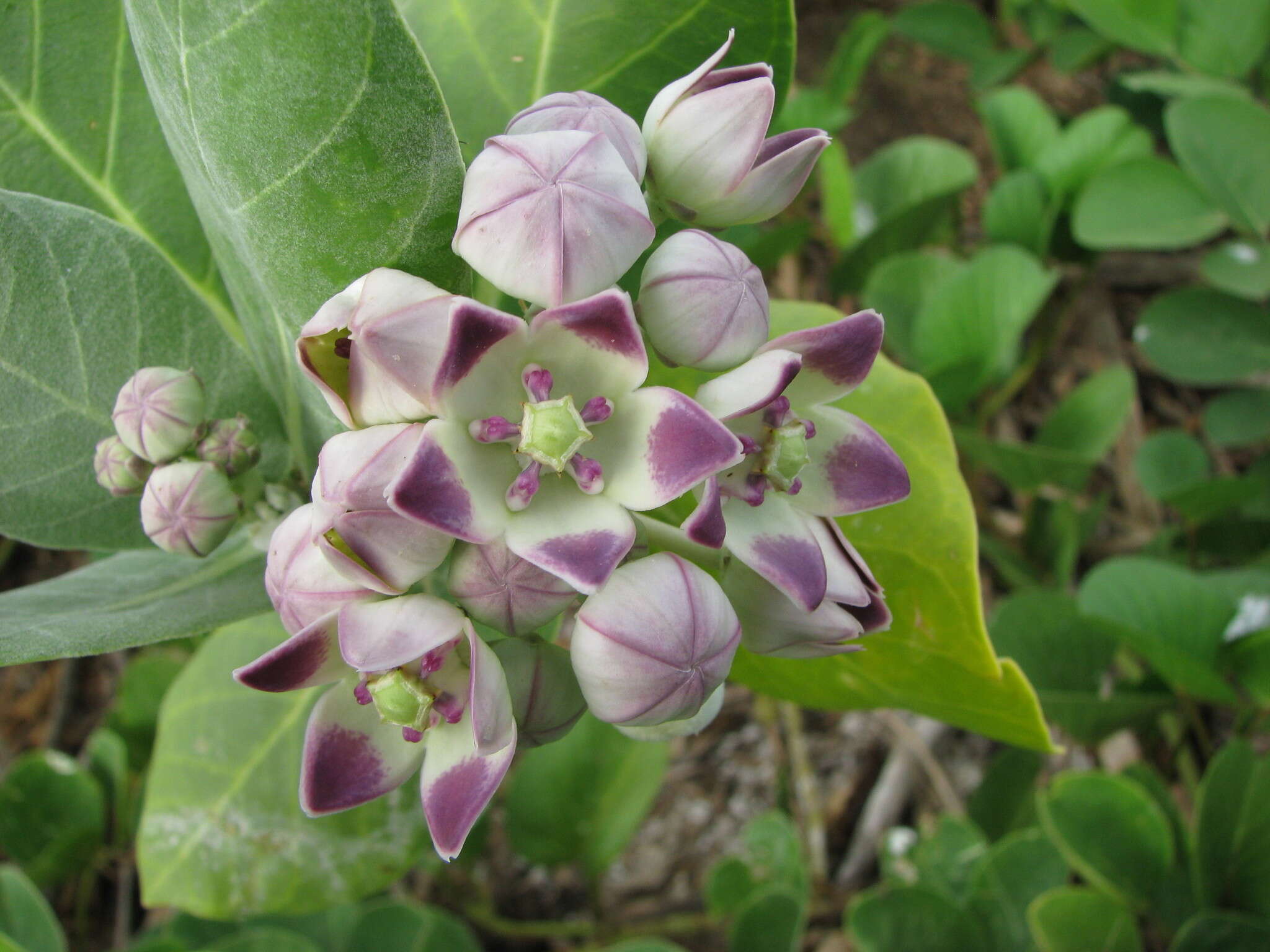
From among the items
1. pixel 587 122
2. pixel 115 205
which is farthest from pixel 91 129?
pixel 587 122

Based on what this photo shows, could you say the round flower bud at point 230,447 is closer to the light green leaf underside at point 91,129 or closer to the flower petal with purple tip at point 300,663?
the light green leaf underside at point 91,129

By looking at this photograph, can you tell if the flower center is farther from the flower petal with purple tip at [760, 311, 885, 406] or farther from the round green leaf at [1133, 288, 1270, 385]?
the round green leaf at [1133, 288, 1270, 385]

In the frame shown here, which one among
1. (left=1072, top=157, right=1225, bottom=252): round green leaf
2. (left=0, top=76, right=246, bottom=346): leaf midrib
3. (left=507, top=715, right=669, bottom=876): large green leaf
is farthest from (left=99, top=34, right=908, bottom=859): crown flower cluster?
(left=1072, top=157, right=1225, bottom=252): round green leaf

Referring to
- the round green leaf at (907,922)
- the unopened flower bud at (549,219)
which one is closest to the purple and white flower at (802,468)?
the unopened flower bud at (549,219)

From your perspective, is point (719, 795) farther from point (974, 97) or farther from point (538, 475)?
point (974, 97)

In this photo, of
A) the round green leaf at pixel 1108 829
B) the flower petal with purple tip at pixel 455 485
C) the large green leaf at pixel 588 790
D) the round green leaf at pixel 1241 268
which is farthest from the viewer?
the round green leaf at pixel 1241 268

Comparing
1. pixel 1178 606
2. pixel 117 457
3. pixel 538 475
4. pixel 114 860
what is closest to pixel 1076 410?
pixel 1178 606

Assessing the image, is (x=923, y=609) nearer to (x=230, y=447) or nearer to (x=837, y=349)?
(x=837, y=349)
